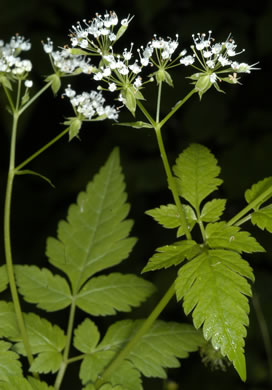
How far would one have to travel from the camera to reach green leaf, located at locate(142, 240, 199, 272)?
1732 mm

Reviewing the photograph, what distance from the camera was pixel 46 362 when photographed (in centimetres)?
206

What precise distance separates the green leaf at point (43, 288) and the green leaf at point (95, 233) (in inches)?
2.1

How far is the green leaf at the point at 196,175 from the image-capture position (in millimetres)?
2092

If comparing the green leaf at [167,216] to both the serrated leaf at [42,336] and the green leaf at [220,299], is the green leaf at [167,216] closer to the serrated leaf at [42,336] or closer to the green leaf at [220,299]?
the green leaf at [220,299]

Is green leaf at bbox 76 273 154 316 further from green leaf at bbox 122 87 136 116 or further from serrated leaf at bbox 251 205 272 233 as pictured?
green leaf at bbox 122 87 136 116

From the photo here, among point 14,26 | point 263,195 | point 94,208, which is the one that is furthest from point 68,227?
point 14,26

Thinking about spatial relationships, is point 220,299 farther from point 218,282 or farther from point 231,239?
point 231,239

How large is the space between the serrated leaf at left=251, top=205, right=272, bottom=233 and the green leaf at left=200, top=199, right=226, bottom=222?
0.52ft

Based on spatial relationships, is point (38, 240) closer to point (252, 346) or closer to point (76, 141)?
point (76, 141)

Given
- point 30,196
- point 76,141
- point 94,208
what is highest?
point 76,141

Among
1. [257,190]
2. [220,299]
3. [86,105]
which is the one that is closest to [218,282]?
[220,299]

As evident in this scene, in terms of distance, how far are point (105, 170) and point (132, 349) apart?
79 centimetres

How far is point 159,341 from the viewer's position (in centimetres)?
215

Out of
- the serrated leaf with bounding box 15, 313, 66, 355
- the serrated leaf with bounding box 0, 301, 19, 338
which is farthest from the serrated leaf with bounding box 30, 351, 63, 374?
the serrated leaf with bounding box 0, 301, 19, 338
